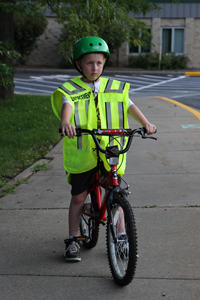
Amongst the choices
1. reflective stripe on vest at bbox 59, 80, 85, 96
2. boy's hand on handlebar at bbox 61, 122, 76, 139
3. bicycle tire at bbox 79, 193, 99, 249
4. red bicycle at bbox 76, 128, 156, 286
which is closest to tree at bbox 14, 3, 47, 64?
bicycle tire at bbox 79, 193, 99, 249

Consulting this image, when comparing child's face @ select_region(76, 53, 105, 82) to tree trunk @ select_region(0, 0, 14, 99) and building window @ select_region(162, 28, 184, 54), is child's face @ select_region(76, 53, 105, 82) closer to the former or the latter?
tree trunk @ select_region(0, 0, 14, 99)

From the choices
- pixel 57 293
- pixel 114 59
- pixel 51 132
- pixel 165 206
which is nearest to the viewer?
pixel 57 293

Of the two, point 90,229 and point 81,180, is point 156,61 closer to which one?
point 90,229

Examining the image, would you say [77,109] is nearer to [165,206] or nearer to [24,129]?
[165,206]

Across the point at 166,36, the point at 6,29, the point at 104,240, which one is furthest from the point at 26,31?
the point at 104,240

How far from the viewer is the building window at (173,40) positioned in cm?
2877

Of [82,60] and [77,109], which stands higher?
[82,60]

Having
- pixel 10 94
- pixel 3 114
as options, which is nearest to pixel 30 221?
pixel 3 114

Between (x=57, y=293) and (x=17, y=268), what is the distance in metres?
0.54

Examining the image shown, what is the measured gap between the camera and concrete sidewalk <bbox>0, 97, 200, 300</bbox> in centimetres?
304

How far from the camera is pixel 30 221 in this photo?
434 cm

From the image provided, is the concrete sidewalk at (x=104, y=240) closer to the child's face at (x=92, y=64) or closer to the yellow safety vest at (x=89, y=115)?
the yellow safety vest at (x=89, y=115)

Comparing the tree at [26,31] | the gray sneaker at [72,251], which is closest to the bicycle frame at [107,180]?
the gray sneaker at [72,251]

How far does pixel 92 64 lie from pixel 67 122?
56 cm
